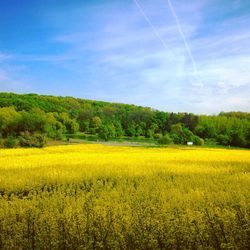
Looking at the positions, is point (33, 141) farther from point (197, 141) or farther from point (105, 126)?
point (105, 126)

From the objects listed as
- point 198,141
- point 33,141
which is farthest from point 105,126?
point 33,141

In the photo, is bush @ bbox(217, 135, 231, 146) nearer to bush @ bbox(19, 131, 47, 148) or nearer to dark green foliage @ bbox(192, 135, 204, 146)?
dark green foliage @ bbox(192, 135, 204, 146)

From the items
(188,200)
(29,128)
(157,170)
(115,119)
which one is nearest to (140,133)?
(115,119)

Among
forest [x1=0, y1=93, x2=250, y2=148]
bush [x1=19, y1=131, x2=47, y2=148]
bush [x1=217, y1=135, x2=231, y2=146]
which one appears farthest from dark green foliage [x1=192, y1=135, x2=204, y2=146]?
bush [x1=19, y1=131, x2=47, y2=148]

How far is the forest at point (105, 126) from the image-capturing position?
6969 cm

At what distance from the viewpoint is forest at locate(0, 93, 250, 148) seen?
229 feet

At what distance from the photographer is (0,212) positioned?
10578mm

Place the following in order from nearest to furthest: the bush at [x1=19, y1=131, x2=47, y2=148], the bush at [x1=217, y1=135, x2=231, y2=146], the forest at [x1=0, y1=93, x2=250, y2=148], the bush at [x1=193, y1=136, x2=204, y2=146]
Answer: the bush at [x1=19, y1=131, x2=47, y2=148]
the forest at [x1=0, y1=93, x2=250, y2=148]
the bush at [x1=193, y1=136, x2=204, y2=146]
the bush at [x1=217, y1=135, x2=231, y2=146]

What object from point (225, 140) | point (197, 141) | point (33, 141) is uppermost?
point (225, 140)

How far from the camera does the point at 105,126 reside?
96.2m

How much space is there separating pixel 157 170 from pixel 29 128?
2055 inches

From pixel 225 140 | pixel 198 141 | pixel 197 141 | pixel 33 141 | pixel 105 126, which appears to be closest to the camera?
pixel 33 141

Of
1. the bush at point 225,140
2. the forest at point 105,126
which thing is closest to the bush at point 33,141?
the forest at point 105,126

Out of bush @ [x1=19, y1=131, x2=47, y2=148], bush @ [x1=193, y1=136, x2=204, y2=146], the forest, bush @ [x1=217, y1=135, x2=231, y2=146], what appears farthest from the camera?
bush @ [x1=217, y1=135, x2=231, y2=146]
